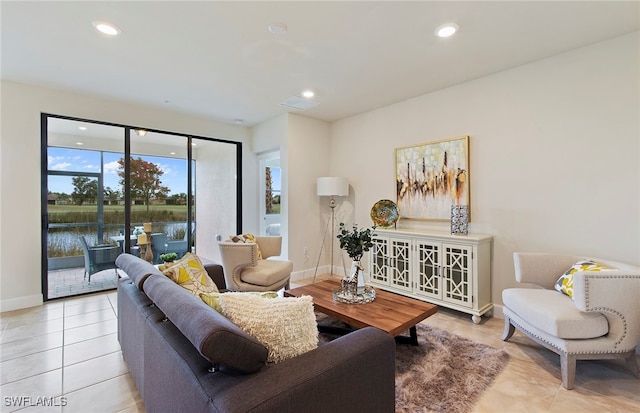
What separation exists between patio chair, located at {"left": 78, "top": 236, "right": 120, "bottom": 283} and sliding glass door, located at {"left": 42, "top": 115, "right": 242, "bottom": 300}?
0.04 feet

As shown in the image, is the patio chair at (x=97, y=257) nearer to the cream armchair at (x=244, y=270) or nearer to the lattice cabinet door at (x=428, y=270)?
the cream armchair at (x=244, y=270)

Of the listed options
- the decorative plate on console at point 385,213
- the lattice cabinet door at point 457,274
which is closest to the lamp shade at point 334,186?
the decorative plate on console at point 385,213

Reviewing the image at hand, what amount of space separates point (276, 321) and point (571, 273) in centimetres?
250

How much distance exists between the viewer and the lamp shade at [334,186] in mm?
4414

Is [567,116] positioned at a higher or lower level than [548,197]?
higher

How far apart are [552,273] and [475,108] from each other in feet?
6.18

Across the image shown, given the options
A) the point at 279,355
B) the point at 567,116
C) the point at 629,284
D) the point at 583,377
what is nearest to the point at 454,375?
the point at 583,377

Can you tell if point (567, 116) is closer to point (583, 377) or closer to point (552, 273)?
point (552, 273)

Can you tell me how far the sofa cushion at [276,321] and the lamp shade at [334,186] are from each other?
10.5ft

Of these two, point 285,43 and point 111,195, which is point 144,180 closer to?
point 111,195

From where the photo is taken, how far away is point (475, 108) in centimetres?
328

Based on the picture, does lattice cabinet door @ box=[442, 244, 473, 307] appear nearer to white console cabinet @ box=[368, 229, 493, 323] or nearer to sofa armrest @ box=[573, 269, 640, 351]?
white console cabinet @ box=[368, 229, 493, 323]

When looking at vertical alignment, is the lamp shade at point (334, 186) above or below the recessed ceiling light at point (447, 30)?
below

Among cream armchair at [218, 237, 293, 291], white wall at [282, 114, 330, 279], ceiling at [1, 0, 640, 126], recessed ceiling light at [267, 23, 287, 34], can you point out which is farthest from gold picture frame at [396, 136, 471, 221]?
recessed ceiling light at [267, 23, 287, 34]
